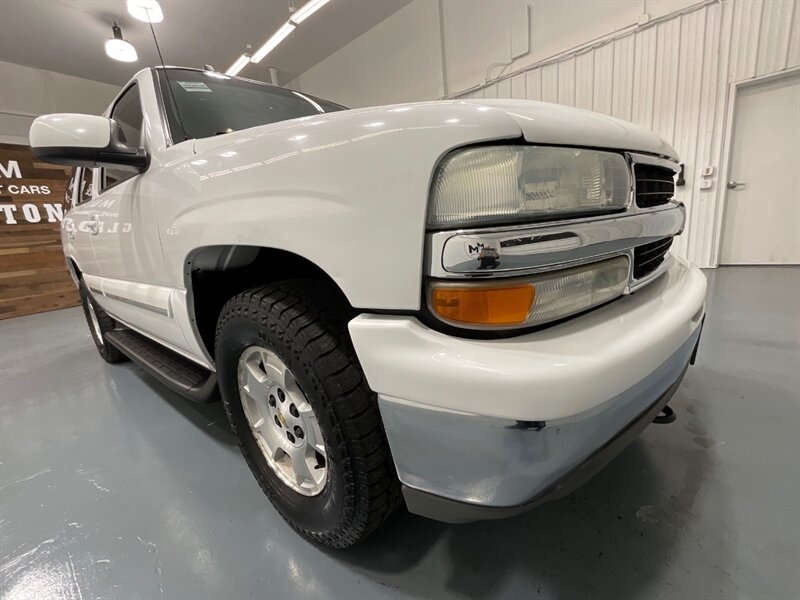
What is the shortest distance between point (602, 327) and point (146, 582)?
130 cm

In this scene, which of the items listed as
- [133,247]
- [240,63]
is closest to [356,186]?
[133,247]

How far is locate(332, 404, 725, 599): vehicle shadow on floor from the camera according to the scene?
0.87 metres

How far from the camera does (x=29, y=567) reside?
3.44ft

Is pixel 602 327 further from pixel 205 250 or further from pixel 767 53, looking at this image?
pixel 767 53

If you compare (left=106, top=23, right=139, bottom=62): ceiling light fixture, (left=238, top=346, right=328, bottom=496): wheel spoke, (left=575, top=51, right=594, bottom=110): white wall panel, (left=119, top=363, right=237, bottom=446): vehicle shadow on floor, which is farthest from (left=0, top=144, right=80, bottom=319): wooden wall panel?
(left=575, top=51, right=594, bottom=110): white wall panel

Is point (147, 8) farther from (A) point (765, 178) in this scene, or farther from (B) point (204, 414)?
(A) point (765, 178)

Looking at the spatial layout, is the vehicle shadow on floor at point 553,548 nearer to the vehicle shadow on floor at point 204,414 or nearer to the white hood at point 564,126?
the vehicle shadow on floor at point 204,414

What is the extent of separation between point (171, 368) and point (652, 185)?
1946 millimetres

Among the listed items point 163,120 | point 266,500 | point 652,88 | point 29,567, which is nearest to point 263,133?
point 163,120

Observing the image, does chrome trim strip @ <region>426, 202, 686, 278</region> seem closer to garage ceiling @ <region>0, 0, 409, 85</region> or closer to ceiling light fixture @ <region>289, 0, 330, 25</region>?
ceiling light fixture @ <region>289, 0, 330, 25</region>

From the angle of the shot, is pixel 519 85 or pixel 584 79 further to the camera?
pixel 519 85

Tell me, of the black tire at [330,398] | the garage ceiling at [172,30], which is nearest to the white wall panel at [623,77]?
the garage ceiling at [172,30]

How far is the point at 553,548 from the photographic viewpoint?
37.5 inches

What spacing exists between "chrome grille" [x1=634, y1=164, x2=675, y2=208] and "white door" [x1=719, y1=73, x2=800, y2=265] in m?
4.78
